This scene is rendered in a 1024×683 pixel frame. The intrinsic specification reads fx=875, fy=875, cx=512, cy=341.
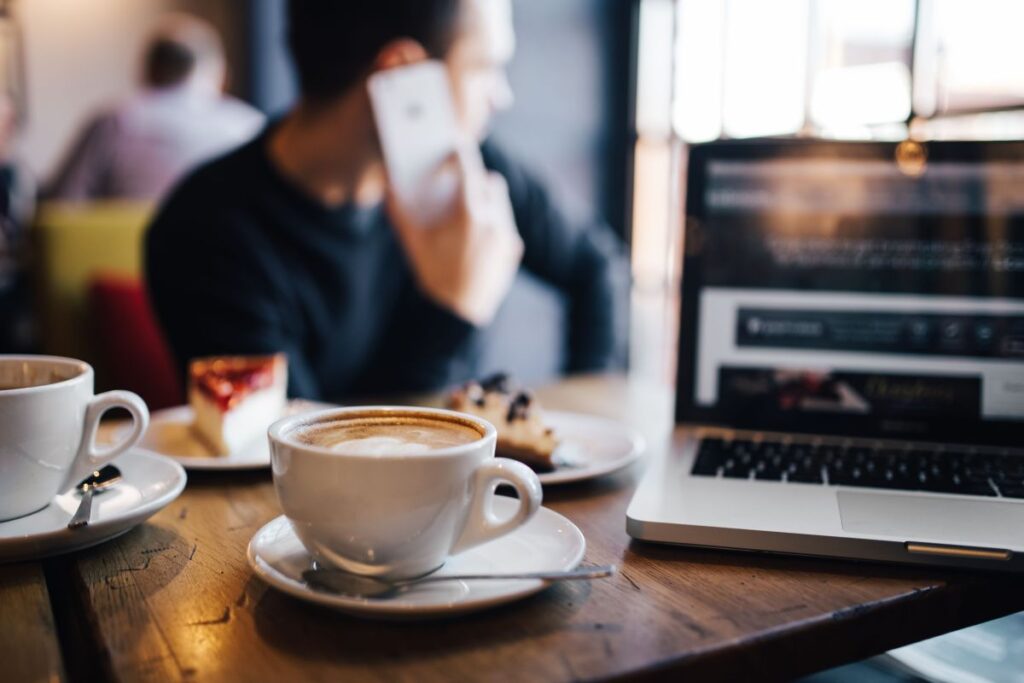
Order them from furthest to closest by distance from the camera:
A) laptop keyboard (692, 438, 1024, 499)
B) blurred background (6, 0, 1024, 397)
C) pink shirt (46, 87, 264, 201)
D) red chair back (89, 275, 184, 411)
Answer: pink shirt (46, 87, 264, 201)
red chair back (89, 275, 184, 411)
blurred background (6, 0, 1024, 397)
laptop keyboard (692, 438, 1024, 499)

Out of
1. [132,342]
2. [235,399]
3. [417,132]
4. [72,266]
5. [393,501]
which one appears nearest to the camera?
[393,501]

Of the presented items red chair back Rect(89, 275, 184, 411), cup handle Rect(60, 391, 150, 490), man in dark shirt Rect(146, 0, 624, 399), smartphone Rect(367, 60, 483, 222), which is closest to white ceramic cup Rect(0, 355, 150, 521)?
cup handle Rect(60, 391, 150, 490)

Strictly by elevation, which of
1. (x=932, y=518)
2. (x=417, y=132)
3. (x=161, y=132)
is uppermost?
(x=161, y=132)

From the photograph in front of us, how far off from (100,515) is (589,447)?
0.45 m

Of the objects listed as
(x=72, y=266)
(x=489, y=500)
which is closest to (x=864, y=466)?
(x=489, y=500)

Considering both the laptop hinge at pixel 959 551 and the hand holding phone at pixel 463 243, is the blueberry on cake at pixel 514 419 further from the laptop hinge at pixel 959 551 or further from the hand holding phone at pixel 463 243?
the hand holding phone at pixel 463 243

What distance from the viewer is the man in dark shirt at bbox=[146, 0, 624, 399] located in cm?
169

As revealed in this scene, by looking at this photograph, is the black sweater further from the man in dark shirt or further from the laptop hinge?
the laptop hinge

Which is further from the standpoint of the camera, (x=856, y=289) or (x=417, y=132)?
(x=417, y=132)

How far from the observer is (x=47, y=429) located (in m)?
0.60

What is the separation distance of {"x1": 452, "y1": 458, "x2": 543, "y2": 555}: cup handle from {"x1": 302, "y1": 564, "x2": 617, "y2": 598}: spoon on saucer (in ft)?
0.08

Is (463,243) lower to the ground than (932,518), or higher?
higher

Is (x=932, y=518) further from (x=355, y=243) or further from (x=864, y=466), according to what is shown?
(x=355, y=243)

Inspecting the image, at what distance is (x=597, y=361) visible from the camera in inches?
76.9
